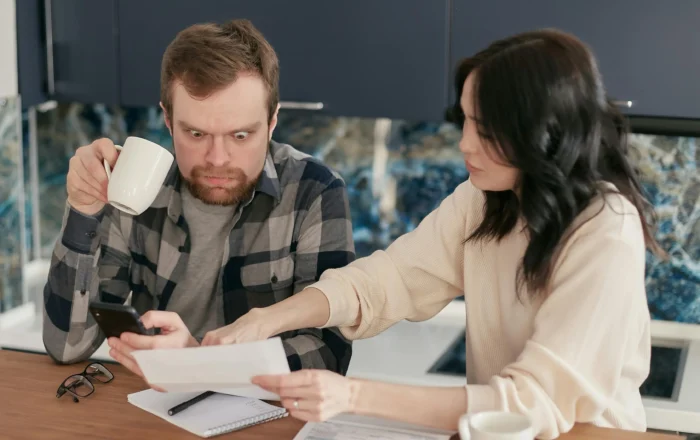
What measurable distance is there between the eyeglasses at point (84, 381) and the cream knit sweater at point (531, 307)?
1.37 feet

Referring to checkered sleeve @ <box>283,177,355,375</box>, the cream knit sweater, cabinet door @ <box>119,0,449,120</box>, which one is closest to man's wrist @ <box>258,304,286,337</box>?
the cream knit sweater

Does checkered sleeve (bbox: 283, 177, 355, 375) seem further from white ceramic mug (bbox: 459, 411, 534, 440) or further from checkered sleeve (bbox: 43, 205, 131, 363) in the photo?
white ceramic mug (bbox: 459, 411, 534, 440)

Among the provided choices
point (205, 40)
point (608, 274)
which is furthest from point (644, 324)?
point (205, 40)

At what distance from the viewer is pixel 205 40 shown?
1.94m

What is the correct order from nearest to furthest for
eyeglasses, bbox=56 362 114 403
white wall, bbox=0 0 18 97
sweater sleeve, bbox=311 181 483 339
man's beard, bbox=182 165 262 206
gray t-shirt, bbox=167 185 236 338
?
1. eyeglasses, bbox=56 362 114 403
2. sweater sleeve, bbox=311 181 483 339
3. man's beard, bbox=182 165 262 206
4. gray t-shirt, bbox=167 185 236 338
5. white wall, bbox=0 0 18 97

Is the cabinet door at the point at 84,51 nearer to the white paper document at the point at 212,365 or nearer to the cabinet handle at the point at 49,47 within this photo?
the cabinet handle at the point at 49,47

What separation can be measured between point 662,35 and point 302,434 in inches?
57.5

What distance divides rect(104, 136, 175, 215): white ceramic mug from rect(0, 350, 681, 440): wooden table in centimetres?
32

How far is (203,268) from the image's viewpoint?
6.73ft

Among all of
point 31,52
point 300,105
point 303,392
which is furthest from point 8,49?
point 303,392

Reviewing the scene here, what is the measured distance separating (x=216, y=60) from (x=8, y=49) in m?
1.14

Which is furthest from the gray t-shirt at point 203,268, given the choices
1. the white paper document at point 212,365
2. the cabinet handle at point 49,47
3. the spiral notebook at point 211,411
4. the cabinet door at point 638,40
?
the cabinet handle at point 49,47

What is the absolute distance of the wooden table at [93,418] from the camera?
1.49 m

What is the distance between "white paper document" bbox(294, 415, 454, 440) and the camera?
1.47m
